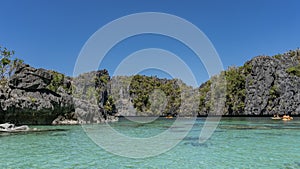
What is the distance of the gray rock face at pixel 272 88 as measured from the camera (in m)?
63.1

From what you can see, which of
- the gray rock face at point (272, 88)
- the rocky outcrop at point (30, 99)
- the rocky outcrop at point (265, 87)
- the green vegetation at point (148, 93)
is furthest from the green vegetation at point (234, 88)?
the rocky outcrop at point (30, 99)

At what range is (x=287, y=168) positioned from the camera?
914cm

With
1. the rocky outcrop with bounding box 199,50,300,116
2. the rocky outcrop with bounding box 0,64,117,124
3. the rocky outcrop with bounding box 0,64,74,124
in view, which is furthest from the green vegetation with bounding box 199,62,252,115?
the rocky outcrop with bounding box 0,64,74,124

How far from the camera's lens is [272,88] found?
65562 millimetres

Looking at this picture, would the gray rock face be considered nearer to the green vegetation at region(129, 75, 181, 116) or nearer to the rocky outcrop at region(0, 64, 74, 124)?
the green vegetation at region(129, 75, 181, 116)

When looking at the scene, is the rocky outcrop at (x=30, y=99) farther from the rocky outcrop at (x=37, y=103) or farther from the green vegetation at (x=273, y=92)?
the green vegetation at (x=273, y=92)

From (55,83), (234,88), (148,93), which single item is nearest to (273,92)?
(234,88)

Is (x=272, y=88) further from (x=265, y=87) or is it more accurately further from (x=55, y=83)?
(x=55, y=83)

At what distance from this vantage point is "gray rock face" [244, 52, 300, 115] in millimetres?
63062

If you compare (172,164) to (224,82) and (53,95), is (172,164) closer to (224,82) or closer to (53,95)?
(53,95)

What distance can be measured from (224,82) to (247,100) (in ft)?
36.3

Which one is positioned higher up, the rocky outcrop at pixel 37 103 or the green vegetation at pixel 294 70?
the green vegetation at pixel 294 70

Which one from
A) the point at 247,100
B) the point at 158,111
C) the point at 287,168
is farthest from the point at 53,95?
the point at 158,111

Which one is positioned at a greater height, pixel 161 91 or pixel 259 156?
pixel 161 91
